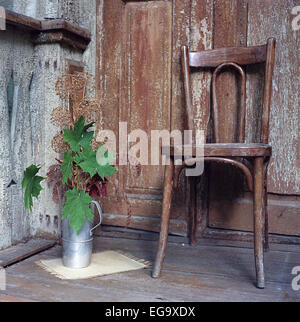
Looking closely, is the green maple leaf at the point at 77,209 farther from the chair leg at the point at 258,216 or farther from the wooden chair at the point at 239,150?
the chair leg at the point at 258,216

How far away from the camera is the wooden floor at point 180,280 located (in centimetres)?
131

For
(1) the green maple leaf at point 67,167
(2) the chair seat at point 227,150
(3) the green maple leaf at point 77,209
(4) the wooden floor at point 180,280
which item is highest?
(2) the chair seat at point 227,150

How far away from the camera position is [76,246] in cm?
157

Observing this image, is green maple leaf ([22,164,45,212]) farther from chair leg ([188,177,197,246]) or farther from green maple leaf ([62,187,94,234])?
chair leg ([188,177,197,246])

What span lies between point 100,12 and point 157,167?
2.67 feet

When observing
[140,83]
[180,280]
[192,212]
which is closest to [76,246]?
[180,280]

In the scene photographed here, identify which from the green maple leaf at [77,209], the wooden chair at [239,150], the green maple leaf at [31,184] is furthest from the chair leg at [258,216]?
the green maple leaf at [31,184]

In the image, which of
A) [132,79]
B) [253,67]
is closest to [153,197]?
[132,79]

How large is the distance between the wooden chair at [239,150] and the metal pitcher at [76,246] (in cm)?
28

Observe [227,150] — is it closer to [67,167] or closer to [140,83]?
[67,167]

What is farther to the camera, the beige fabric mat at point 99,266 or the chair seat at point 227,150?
the beige fabric mat at point 99,266

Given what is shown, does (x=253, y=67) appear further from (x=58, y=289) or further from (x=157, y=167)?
(x=58, y=289)

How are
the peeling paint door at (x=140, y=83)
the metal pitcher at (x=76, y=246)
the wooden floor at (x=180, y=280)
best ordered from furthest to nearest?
1. the peeling paint door at (x=140, y=83)
2. the metal pitcher at (x=76, y=246)
3. the wooden floor at (x=180, y=280)

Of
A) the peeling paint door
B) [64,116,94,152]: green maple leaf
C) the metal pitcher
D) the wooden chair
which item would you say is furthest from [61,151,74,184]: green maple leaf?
the peeling paint door
